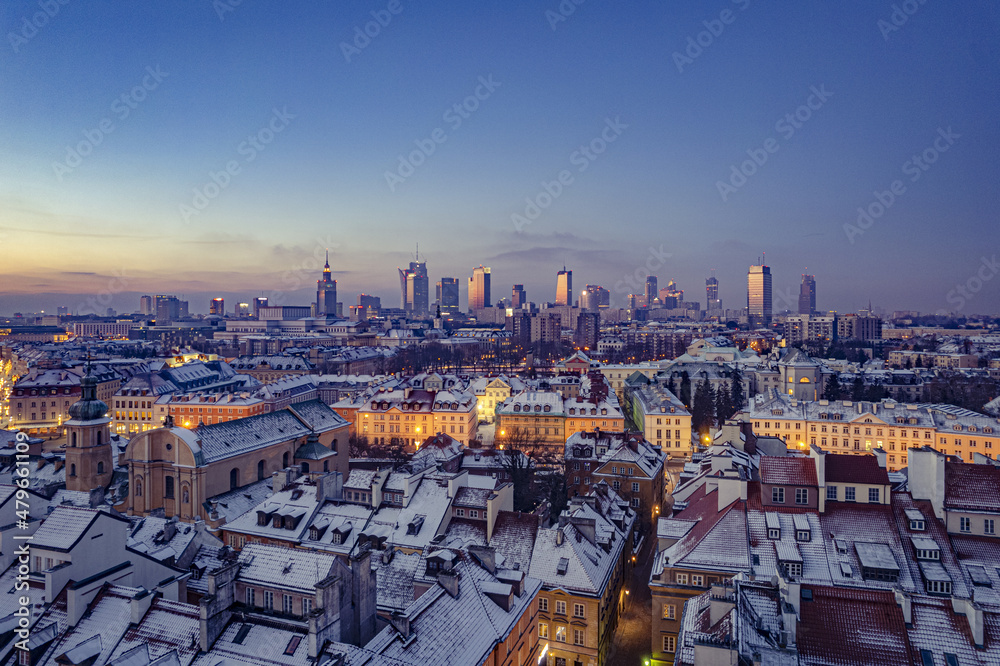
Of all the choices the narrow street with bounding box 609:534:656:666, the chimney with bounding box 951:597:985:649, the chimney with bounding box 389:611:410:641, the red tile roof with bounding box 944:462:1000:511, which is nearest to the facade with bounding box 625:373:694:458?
the narrow street with bounding box 609:534:656:666

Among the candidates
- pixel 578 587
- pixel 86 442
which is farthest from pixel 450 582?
pixel 86 442

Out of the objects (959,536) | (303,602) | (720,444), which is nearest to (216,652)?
(303,602)

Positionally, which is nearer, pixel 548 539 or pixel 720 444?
pixel 548 539

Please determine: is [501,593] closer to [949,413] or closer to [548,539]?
[548,539]

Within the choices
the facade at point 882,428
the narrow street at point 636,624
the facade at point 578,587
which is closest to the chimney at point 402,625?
the facade at point 578,587

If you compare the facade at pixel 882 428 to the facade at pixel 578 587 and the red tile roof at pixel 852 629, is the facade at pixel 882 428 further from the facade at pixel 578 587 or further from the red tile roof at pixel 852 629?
the red tile roof at pixel 852 629

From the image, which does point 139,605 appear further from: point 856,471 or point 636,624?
point 856,471

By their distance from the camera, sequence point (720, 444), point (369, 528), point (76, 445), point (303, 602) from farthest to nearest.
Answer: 1. point (720, 444)
2. point (76, 445)
3. point (369, 528)
4. point (303, 602)
